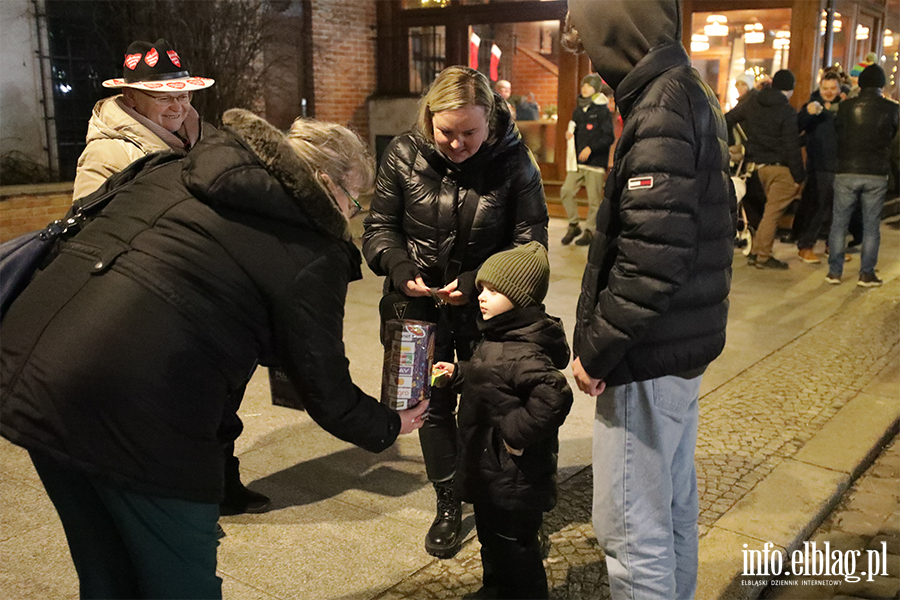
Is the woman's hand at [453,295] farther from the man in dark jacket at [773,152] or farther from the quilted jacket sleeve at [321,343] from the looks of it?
the man in dark jacket at [773,152]

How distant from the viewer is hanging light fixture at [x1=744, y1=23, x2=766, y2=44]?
13039mm

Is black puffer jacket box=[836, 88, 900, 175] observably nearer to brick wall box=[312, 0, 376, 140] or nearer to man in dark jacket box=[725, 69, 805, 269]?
man in dark jacket box=[725, 69, 805, 269]

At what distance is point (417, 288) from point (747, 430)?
246 centimetres

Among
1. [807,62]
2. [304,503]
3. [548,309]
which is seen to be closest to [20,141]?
[548,309]

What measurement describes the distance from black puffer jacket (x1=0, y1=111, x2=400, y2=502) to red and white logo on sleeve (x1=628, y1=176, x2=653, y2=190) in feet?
2.68

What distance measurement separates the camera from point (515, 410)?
2.77m

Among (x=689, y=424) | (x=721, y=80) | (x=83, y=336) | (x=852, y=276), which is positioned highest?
(x=721, y=80)

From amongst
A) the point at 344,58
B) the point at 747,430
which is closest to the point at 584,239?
the point at 344,58

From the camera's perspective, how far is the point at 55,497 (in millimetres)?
2047

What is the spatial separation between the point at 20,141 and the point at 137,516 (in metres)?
9.10

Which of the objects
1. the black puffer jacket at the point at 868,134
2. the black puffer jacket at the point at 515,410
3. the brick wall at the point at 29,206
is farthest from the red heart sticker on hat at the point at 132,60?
the black puffer jacket at the point at 868,134

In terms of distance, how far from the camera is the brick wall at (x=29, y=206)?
8852 millimetres

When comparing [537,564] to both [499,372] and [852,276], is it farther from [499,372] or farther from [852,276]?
[852,276]

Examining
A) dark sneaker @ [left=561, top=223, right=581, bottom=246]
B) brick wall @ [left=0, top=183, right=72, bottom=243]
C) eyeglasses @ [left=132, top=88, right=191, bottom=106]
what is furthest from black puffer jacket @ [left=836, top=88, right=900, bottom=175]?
brick wall @ [left=0, top=183, right=72, bottom=243]
